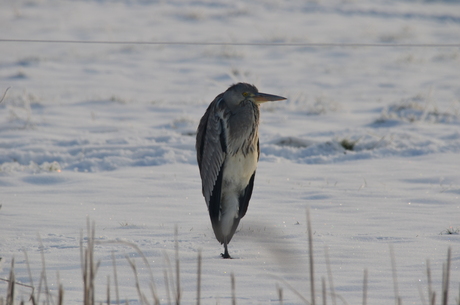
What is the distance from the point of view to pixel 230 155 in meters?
4.80

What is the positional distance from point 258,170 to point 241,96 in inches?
119

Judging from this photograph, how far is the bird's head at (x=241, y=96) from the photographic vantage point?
484 centimetres

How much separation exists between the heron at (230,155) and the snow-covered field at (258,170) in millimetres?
303

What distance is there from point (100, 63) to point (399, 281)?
13750 mm

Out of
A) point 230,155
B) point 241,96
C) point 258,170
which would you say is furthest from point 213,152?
point 258,170

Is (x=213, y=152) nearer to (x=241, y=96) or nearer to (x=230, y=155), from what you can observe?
(x=230, y=155)

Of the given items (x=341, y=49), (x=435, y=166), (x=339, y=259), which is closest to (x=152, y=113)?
Answer: (x=435, y=166)

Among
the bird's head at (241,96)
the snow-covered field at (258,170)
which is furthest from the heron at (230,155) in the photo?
the snow-covered field at (258,170)

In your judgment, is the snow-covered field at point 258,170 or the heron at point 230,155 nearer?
the snow-covered field at point 258,170

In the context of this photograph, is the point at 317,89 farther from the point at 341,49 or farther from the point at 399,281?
the point at 399,281

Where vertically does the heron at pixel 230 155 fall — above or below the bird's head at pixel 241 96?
below

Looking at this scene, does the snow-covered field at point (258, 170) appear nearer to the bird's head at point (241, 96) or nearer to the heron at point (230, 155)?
the heron at point (230, 155)

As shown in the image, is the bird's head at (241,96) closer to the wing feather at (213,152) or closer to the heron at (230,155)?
the heron at (230,155)

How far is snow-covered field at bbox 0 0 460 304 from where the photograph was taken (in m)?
4.12
